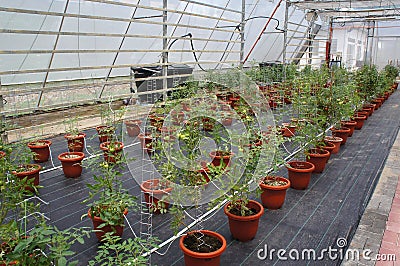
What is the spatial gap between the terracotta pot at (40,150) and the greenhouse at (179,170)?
0.01m

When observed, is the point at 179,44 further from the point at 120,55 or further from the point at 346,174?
the point at 346,174

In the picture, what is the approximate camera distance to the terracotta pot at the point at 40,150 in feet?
12.8

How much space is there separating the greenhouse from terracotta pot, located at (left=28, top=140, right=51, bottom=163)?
0.05 ft

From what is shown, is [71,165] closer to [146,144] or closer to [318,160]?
[146,144]

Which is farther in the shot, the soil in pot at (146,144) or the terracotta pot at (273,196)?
the terracotta pot at (273,196)

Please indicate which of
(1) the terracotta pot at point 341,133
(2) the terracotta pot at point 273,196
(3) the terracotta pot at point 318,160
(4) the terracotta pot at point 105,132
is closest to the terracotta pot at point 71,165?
(4) the terracotta pot at point 105,132

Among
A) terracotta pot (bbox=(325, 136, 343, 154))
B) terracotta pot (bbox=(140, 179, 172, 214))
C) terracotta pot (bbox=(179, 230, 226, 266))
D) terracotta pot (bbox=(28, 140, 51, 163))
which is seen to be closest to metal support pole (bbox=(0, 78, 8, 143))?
terracotta pot (bbox=(28, 140, 51, 163))

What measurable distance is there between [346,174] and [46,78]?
4.69 metres

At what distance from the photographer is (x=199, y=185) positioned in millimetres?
2262

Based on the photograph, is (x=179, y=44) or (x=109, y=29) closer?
(x=109, y=29)

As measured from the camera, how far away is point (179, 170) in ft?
7.75

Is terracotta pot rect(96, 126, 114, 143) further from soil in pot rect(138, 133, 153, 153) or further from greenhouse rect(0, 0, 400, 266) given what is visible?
soil in pot rect(138, 133, 153, 153)

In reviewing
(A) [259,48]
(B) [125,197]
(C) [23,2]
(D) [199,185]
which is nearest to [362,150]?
(D) [199,185]

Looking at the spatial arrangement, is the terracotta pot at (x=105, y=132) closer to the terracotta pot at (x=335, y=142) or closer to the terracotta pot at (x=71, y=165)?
the terracotta pot at (x=71, y=165)
